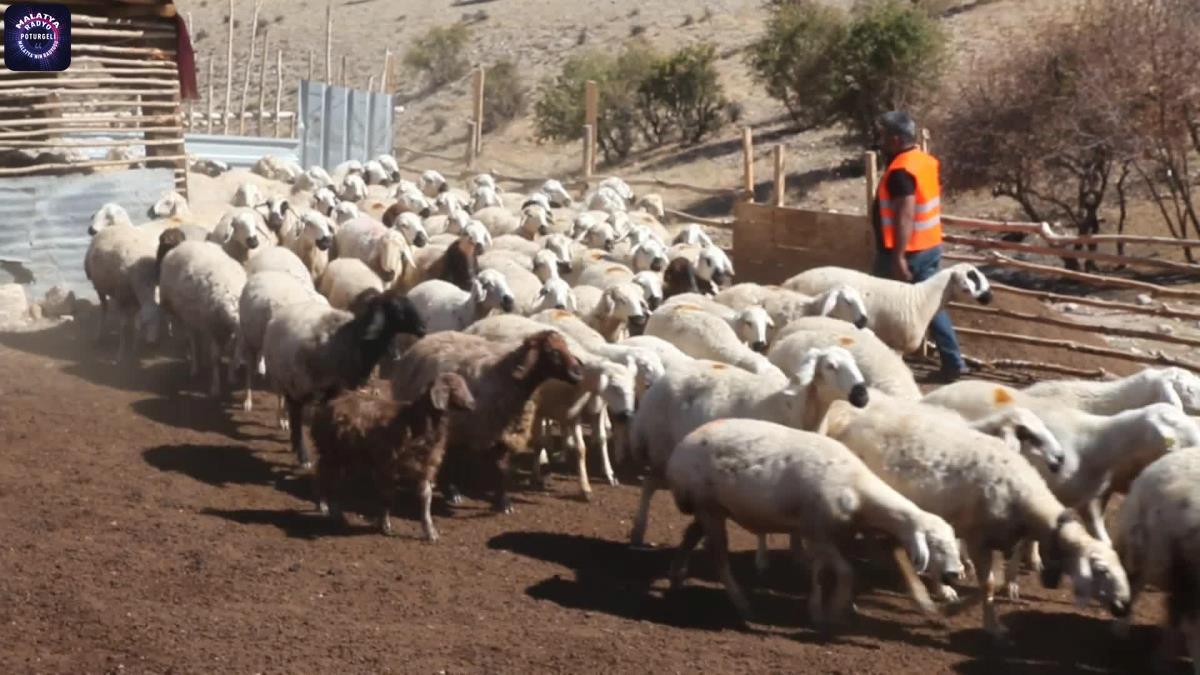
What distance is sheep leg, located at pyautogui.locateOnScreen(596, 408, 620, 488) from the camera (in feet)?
37.7

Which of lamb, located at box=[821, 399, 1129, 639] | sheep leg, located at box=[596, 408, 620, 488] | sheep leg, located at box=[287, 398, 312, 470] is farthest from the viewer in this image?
→ sheep leg, located at box=[287, 398, 312, 470]

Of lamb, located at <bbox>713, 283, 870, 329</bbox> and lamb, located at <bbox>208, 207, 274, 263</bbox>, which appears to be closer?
lamb, located at <bbox>713, 283, 870, 329</bbox>

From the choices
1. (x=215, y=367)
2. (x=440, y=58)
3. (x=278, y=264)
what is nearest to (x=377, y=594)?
(x=215, y=367)

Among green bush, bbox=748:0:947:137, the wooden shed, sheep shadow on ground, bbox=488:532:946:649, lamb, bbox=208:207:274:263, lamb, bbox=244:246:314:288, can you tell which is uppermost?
green bush, bbox=748:0:947:137

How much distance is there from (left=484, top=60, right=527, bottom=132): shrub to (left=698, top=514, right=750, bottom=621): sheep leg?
111 feet

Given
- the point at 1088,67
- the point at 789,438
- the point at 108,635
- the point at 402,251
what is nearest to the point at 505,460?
the point at 789,438

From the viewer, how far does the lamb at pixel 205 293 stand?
45.0 ft

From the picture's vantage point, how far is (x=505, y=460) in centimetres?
1083

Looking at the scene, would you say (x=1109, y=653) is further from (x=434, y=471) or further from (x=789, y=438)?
(x=434, y=471)

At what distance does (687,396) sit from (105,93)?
1121 cm

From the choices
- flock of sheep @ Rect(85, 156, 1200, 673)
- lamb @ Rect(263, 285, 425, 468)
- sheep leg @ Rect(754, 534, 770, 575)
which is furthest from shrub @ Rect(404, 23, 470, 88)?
sheep leg @ Rect(754, 534, 770, 575)

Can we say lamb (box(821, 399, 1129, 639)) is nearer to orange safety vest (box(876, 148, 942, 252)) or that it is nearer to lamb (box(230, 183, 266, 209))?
orange safety vest (box(876, 148, 942, 252))

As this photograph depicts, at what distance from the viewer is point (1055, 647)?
8.52 metres

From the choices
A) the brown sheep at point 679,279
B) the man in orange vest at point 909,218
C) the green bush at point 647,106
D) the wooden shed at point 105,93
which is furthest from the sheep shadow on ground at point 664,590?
the green bush at point 647,106
